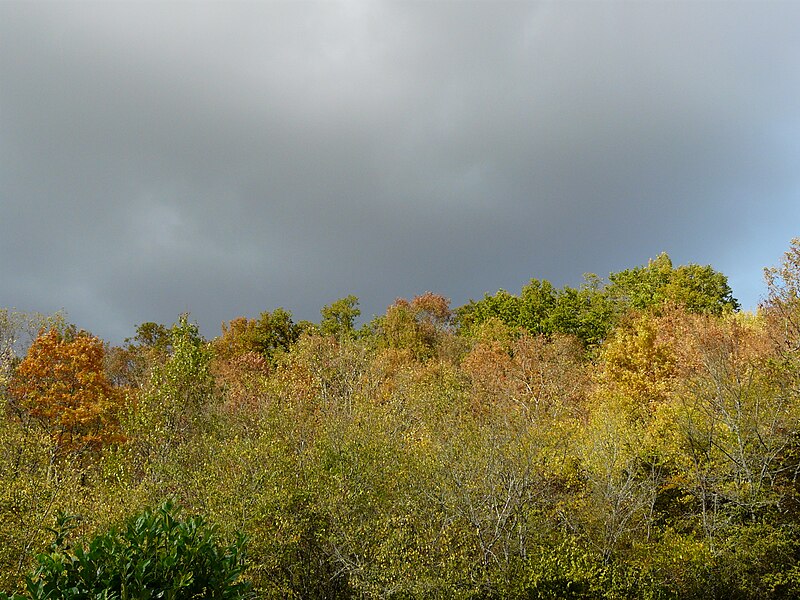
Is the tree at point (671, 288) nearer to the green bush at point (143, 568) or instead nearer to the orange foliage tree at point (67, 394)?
the orange foliage tree at point (67, 394)

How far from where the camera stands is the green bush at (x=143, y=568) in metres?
5.48

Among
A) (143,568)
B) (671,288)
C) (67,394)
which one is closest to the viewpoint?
(143,568)

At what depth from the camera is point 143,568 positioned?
5.56 m

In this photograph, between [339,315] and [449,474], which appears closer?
[449,474]

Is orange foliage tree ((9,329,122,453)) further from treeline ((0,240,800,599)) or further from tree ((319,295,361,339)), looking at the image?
tree ((319,295,361,339))

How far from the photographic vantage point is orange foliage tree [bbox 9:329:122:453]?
3622 cm

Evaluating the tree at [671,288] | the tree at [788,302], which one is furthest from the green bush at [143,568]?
the tree at [671,288]

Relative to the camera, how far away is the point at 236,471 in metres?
20.1

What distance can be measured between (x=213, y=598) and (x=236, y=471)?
48.9ft

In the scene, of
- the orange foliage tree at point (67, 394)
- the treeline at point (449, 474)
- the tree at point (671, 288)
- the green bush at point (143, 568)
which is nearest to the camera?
the green bush at point (143, 568)

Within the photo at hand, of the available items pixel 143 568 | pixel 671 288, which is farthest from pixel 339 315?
pixel 143 568

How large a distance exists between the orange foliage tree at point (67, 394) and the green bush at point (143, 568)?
33046mm

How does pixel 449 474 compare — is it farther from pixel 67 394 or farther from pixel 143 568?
pixel 67 394

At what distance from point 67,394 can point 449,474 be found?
1108 inches
